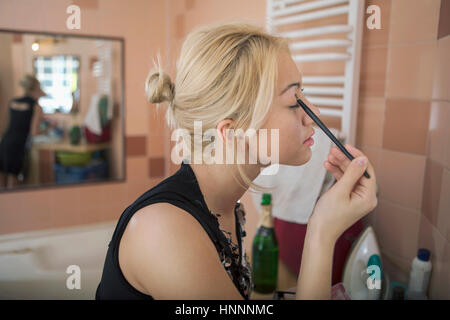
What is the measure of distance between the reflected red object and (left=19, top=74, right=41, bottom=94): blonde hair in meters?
0.32

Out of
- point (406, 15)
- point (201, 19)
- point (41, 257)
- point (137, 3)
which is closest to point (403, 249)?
point (406, 15)

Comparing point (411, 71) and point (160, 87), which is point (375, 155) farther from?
point (160, 87)

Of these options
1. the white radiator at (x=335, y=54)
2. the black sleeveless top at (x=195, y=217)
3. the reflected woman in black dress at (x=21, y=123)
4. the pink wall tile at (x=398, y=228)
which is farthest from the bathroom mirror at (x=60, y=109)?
the pink wall tile at (x=398, y=228)

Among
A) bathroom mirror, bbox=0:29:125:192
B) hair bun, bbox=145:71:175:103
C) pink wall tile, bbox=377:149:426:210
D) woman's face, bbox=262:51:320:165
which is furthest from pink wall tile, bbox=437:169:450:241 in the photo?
bathroom mirror, bbox=0:29:125:192

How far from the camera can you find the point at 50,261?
0.96m

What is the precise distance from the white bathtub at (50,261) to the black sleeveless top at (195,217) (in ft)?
0.43

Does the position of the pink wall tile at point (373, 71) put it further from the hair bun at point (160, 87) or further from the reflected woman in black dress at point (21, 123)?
the reflected woman in black dress at point (21, 123)

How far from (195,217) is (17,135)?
143cm

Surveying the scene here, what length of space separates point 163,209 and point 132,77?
5.23 feet

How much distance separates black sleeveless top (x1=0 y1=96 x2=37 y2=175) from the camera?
5.10ft

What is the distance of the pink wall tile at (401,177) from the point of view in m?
0.84

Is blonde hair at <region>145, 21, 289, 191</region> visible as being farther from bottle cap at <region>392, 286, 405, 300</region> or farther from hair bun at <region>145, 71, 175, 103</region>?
bottle cap at <region>392, 286, 405, 300</region>
